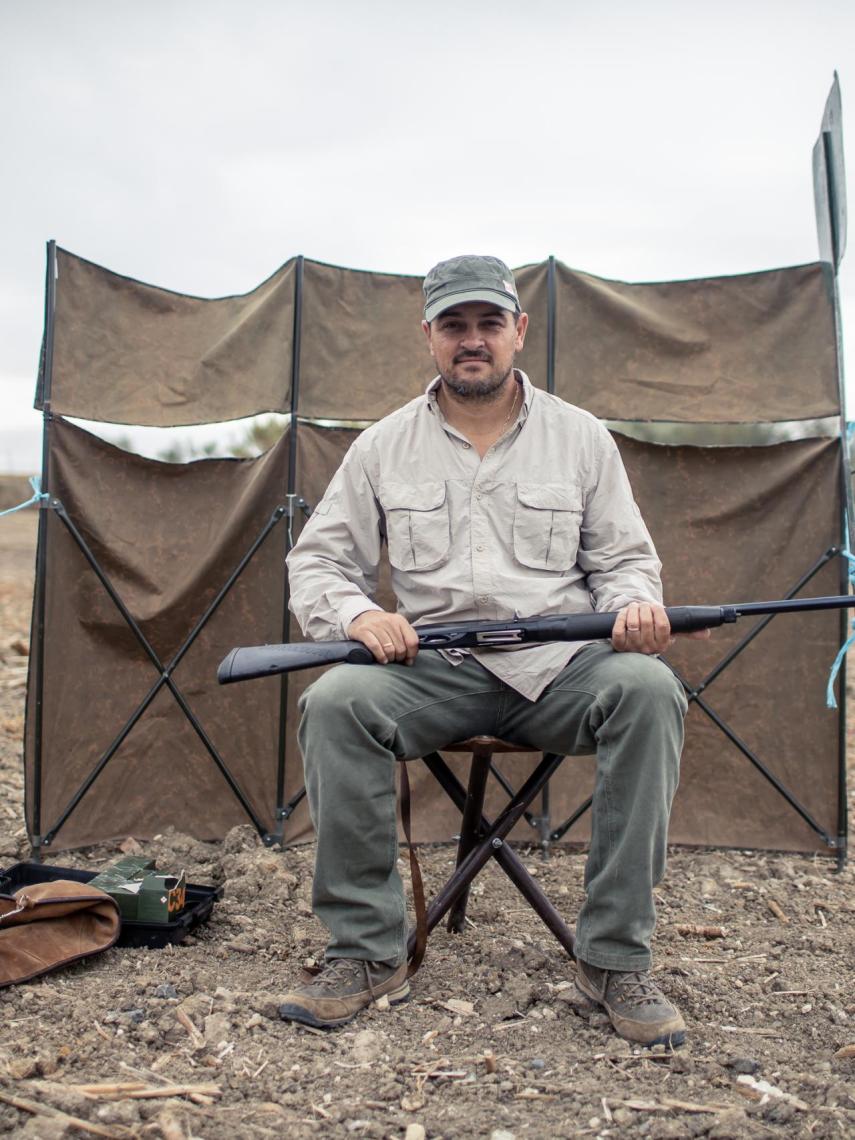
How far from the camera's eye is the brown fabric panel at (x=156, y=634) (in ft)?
14.8

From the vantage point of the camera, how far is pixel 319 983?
110 inches

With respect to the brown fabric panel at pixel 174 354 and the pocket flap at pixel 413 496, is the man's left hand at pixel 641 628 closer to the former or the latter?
the pocket flap at pixel 413 496

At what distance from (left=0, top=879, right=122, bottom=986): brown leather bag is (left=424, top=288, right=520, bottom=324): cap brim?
7.07ft

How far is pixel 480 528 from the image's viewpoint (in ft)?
10.8

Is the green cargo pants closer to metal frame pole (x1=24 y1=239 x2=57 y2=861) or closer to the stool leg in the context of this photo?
the stool leg

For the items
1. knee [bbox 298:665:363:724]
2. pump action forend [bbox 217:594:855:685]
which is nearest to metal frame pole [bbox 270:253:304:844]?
pump action forend [bbox 217:594:855:685]

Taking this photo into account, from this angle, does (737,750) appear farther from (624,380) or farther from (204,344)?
(204,344)

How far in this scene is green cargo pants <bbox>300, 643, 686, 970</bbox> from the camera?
2748mm

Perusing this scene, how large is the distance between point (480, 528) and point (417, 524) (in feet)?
0.66

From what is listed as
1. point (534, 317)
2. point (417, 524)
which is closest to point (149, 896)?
point (417, 524)

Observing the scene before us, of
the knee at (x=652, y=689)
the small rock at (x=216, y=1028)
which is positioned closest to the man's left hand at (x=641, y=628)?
the knee at (x=652, y=689)

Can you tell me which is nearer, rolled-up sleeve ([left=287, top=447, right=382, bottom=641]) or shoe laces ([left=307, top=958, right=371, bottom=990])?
shoe laces ([left=307, top=958, right=371, bottom=990])

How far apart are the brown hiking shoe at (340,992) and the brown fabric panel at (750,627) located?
2.16 metres

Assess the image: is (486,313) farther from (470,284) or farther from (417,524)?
(417,524)
